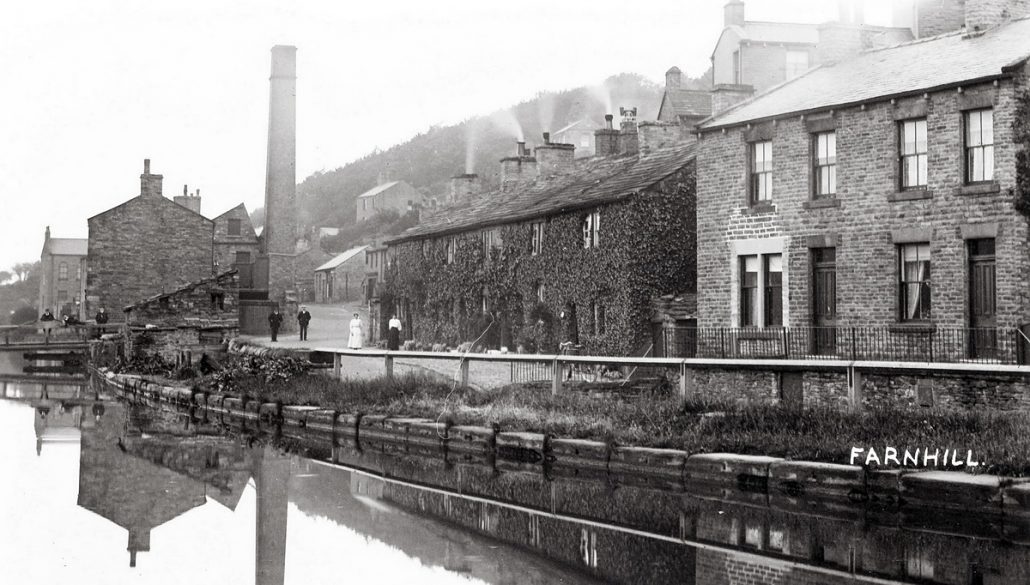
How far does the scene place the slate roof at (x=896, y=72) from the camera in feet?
76.7

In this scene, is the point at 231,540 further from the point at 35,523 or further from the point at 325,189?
the point at 325,189

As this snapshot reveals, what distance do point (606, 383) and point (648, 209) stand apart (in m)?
10.1

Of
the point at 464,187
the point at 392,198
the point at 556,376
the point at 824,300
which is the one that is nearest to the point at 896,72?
the point at 824,300

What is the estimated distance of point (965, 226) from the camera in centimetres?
2289

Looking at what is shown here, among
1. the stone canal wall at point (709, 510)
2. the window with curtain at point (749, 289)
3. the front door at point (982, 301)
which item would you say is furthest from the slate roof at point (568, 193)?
the stone canal wall at point (709, 510)

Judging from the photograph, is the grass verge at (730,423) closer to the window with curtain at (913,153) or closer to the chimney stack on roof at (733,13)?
the window with curtain at (913,153)

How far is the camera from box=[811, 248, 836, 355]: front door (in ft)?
83.4

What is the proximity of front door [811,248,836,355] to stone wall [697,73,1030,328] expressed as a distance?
188 mm

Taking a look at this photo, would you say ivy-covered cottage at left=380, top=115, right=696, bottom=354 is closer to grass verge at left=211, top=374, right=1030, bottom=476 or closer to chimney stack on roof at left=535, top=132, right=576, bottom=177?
chimney stack on roof at left=535, top=132, right=576, bottom=177

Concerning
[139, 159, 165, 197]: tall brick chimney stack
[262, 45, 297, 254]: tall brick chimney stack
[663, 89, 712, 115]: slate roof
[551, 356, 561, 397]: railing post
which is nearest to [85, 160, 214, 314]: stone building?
[139, 159, 165, 197]: tall brick chimney stack

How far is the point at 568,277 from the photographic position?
34562mm

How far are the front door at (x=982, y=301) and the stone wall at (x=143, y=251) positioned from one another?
43.7 metres

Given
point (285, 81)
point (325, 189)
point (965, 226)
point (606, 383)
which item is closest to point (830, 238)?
point (965, 226)

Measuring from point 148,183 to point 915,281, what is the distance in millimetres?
43800
